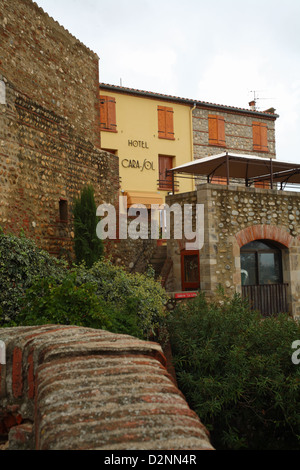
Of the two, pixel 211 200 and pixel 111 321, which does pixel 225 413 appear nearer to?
pixel 111 321

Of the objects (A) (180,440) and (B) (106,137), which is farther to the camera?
(B) (106,137)

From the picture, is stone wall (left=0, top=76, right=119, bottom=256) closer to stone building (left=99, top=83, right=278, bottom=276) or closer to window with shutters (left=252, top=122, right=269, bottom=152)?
stone building (left=99, top=83, right=278, bottom=276)

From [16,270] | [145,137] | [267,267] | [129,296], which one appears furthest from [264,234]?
[145,137]

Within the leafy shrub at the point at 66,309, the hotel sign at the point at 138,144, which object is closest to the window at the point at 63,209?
the leafy shrub at the point at 66,309

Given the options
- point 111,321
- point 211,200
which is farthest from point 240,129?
point 111,321

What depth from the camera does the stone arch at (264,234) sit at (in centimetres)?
1079

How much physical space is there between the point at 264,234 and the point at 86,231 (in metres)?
4.55

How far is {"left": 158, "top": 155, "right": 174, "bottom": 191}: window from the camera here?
19.7m

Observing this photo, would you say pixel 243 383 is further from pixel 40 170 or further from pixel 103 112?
pixel 103 112

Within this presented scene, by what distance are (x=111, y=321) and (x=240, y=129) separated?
57.8ft

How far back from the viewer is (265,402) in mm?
5758

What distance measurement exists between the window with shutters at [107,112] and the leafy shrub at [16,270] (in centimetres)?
1185

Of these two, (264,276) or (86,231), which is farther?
(264,276)

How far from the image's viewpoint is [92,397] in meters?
2.40
